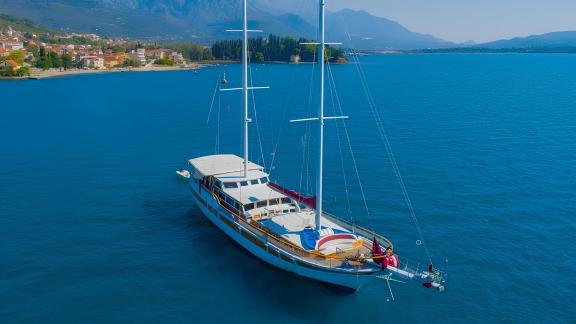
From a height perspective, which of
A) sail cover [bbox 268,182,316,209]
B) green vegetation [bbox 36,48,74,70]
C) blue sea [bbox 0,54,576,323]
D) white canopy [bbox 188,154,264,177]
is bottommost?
blue sea [bbox 0,54,576,323]

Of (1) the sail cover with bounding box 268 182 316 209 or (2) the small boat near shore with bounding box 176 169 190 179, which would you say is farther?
(2) the small boat near shore with bounding box 176 169 190 179

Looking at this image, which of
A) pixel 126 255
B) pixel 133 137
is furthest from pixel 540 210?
pixel 133 137

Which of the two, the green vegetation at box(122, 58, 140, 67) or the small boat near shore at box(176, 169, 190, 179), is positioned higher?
the green vegetation at box(122, 58, 140, 67)

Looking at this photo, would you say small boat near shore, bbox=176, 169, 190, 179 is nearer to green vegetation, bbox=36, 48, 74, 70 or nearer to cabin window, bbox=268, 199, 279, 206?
cabin window, bbox=268, 199, 279, 206

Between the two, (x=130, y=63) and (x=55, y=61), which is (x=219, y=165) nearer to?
(x=55, y=61)

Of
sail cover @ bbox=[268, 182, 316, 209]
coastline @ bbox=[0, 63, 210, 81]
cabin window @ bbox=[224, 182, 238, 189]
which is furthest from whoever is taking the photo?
coastline @ bbox=[0, 63, 210, 81]

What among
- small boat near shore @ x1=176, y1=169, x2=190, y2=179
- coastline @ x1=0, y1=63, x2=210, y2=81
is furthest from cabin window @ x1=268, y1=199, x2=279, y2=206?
coastline @ x1=0, y1=63, x2=210, y2=81
